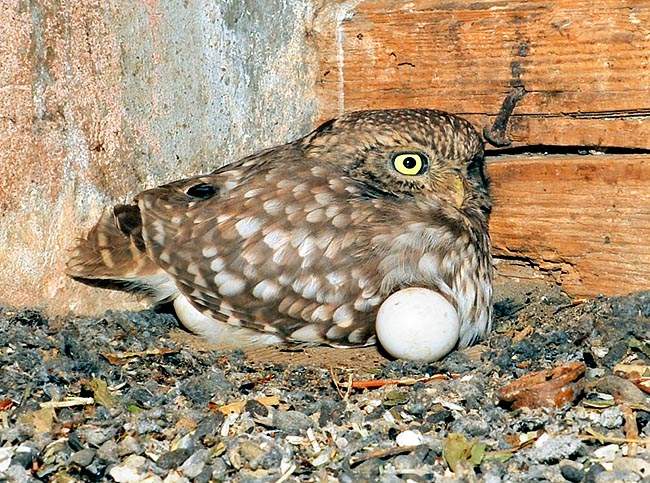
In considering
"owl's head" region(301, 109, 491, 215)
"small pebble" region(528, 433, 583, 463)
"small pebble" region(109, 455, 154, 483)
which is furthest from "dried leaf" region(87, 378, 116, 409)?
"owl's head" region(301, 109, 491, 215)

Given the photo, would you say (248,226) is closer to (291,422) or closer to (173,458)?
(291,422)

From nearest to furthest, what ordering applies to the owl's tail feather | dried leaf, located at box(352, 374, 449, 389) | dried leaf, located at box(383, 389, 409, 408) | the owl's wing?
dried leaf, located at box(383, 389, 409, 408)
dried leaf, located at box(352, 374, 449, 389)
the owl's wing
the owl's tail feather

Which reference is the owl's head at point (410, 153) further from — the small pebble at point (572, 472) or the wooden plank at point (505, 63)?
the small pebble at point (572, 472)

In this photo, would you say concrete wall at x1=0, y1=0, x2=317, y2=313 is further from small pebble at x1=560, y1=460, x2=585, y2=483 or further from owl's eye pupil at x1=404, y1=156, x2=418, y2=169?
small pebble at x1=560, y1=460, x2=585, y2=483

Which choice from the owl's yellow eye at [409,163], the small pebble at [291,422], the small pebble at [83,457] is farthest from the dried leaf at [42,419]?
the owl's yellow eye at [409,163]

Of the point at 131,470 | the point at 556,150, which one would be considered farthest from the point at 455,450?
the point at 556,150

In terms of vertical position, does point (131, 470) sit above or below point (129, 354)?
above

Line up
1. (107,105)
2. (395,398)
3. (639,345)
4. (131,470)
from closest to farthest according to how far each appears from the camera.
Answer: (131,470) → (395,398) → (639,345) → (107,105)
